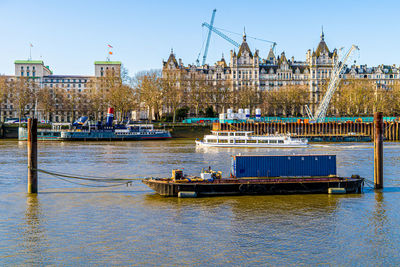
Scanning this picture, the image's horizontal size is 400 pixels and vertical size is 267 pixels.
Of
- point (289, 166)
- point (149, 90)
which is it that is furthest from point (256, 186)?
point (149, 90)

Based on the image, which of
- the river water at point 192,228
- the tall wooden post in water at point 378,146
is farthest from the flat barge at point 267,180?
the tall wooden post in water at point 378,146

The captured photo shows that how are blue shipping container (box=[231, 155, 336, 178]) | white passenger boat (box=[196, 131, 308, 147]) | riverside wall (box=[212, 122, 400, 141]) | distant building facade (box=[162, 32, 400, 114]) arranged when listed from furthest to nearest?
distant building facade (box=[162, 32, 400, 114]) → riverside wall (box=[212, 122, 400, 141]) → white passenger boat (box=[196, 131, 308, 147]) → blue shipping container (box=[231, 155, 336, 178])

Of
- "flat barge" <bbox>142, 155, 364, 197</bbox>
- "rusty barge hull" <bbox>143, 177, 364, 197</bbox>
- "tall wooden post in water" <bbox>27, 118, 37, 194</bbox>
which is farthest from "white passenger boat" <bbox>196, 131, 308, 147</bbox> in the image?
"tall wooden post in water" <bbox>27, 118, 37, 194</bbox>

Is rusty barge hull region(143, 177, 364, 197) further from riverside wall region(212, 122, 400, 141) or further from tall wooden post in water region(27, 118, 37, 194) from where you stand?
riverside wall region(212, 122, 400, 141)

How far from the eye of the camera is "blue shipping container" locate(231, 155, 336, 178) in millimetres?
35750

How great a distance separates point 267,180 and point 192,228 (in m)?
10.8

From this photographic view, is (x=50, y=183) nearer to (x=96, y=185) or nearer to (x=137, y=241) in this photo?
(x=96, y=185)

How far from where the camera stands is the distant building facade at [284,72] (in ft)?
627

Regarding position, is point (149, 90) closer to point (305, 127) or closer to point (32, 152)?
point (305, 127)

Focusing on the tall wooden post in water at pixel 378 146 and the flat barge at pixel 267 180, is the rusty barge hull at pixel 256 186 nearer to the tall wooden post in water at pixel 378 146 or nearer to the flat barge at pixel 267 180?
the flat barge at pixel 267 180

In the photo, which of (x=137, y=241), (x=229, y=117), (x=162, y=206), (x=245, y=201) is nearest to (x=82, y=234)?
(x=137, y=241)

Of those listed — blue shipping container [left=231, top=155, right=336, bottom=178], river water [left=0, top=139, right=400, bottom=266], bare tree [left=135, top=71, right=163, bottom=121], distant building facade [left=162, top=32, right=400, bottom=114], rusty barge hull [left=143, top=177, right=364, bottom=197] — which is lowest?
river water [left=0, top=139, right=400, bottom=266]

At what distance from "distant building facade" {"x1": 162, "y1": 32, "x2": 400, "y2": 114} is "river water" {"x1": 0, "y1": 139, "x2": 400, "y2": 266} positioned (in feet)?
511

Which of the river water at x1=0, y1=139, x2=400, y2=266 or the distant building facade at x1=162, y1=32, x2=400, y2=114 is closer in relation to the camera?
the river water at x1=0, y1=139, x2=400, y2=266
